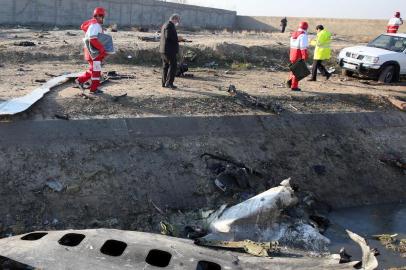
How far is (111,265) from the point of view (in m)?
4.09

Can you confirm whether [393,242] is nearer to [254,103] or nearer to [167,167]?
[167,167]

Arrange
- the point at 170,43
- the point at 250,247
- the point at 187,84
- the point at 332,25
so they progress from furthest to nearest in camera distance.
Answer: the point at 332,25
the point at 187,84
the point at 170,43
the point at 250,247

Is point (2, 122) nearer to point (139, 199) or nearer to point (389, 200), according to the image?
point (139, 199)

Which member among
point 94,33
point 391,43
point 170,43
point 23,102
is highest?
point 391,43

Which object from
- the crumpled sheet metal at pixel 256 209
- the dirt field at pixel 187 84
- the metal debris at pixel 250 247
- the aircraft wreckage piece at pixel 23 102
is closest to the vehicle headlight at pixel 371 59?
the dirt field at pixel 187 84

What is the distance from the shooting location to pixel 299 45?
12.0m

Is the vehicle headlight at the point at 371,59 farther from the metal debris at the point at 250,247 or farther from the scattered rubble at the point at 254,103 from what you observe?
the metal debris at the point at 250,247

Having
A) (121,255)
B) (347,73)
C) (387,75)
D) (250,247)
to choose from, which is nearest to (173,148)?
(250,247)

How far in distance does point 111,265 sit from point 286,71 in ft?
46.0

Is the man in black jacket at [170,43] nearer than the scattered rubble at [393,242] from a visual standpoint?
No

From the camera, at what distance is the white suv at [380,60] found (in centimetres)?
1498

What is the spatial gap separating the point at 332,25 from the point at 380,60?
24.8 m

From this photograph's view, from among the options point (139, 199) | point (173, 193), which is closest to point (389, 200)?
point (173, 193)

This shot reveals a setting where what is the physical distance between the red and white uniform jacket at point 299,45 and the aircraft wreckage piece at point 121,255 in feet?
26.1
